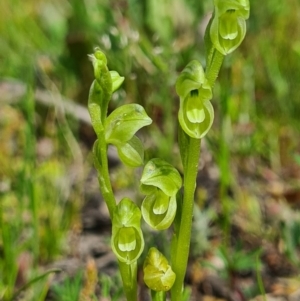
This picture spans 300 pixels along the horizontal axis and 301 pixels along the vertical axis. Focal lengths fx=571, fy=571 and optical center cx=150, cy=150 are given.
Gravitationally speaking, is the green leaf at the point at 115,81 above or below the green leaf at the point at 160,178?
above

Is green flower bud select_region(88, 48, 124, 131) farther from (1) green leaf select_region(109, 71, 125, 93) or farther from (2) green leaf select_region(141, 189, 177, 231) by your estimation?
(2) green leaf select_region(141, 189, 177, 231)

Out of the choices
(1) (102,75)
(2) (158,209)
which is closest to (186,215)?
(2) (158,209)

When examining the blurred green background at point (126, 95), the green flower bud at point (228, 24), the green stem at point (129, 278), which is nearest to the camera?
the green flower bud at point (228, 24)

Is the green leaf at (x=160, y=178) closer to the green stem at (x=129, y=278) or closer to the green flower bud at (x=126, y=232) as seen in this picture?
the green flower bud at (x=126, y=232)

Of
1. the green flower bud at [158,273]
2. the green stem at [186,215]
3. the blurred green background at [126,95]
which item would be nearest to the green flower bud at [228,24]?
the green stem at [186,215]

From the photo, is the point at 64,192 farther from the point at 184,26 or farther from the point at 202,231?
the point at 184,26

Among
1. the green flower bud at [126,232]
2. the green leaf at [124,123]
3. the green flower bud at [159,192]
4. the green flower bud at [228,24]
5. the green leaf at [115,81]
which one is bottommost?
the green flower bud at [126,232]

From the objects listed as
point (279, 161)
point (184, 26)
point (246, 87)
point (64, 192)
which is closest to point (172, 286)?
point (64, 192)
